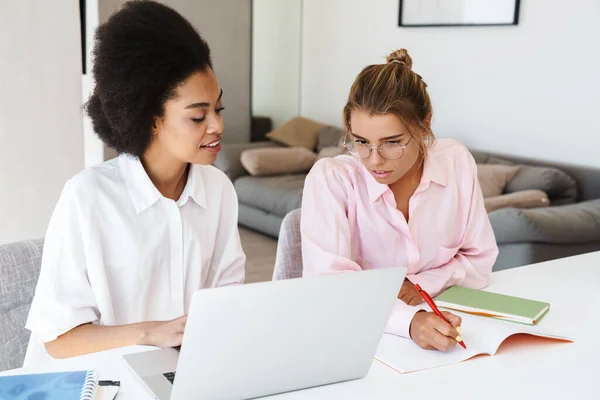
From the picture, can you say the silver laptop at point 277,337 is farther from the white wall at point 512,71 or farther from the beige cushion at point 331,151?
the beige cushion at point 331,151

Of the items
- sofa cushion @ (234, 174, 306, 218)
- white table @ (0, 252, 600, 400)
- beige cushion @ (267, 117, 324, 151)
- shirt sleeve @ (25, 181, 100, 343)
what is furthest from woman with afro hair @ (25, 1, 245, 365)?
beige cushion @ (267, 117, 324, 151)

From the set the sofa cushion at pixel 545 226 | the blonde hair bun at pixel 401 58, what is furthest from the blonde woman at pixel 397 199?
the sofa cushion at pixel 545 226

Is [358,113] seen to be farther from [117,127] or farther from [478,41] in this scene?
[478,41]

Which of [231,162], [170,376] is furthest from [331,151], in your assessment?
[170,376]

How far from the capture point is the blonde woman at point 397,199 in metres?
1.75

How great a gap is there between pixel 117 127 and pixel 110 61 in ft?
0.46

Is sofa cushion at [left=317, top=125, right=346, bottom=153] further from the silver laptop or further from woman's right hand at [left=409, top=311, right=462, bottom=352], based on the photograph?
the silver laptop

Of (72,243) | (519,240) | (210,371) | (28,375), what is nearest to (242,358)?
(210,371)

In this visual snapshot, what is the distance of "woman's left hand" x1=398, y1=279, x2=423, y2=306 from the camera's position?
168 cm

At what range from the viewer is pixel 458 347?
145 cm

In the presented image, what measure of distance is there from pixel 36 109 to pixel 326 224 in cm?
158

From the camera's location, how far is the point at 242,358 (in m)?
1.12

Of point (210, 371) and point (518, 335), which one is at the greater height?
point (210, 371)

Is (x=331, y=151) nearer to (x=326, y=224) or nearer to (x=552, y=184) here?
(x=552, y=184)
